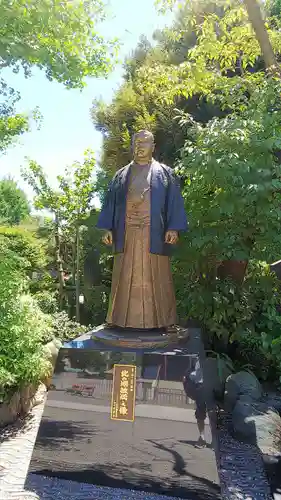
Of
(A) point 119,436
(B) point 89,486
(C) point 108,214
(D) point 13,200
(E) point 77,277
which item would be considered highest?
(D) point 13,200

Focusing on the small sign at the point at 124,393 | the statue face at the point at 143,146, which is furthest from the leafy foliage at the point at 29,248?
the small sign at the point at 124,393

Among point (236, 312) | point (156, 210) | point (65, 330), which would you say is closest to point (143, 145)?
point (156, 210)

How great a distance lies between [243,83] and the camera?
5766mm

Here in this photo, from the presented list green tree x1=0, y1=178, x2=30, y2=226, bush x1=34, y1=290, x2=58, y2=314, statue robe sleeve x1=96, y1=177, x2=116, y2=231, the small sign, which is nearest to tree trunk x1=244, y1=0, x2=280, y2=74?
statue robe sleeve x1=96, y1=177, x2=116, y2=231

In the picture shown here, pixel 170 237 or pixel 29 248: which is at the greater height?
pixel 29 248

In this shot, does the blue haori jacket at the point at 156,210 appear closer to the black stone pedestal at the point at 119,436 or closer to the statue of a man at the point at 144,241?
the statue of a man at the point at 144,241

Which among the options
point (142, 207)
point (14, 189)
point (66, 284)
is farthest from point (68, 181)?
point (14, 189)

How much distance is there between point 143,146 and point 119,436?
2421mm

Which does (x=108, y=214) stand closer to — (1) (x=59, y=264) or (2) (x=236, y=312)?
(2) (x=236, y=312)

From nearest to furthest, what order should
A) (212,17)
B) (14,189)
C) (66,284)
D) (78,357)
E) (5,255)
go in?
(78,357) → (5,255) → (212,17) → (66,284) → (14,189)

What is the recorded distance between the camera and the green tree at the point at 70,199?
860 cm

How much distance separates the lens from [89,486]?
2.81 metres

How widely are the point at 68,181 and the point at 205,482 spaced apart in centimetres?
710

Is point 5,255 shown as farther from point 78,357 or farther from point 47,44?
point 47,44
